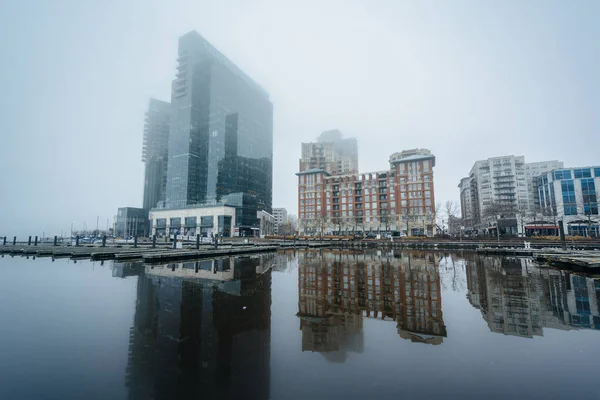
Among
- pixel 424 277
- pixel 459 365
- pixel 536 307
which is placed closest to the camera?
pixel 459 365

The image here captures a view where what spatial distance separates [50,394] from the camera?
4.64 meters

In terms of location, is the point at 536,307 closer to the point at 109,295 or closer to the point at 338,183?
the point at 109,295

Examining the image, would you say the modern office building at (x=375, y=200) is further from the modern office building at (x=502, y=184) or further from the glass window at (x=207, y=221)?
the glass window at (x=207, y=221)

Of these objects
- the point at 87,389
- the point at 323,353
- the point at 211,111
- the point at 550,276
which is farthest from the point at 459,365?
the point at 211,111

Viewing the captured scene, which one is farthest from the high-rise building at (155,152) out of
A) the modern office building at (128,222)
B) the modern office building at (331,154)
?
the modern office building at (331,154)

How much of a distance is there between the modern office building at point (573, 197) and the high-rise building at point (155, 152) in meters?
163

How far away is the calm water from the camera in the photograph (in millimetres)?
4953

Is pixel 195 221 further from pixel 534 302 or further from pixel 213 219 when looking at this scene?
pixel 534 302

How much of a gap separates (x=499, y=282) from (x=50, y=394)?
19307 millimetres

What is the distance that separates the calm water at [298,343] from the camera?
195 inches

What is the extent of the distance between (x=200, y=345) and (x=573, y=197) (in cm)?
12215

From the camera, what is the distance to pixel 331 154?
155625 millimetres

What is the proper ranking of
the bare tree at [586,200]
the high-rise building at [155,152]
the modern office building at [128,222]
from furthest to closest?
the high-rise building at [155,152]
the modern office building at [128,222]
the bare tree at [586,200]

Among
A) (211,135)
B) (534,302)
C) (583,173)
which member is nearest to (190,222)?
(211,135)
